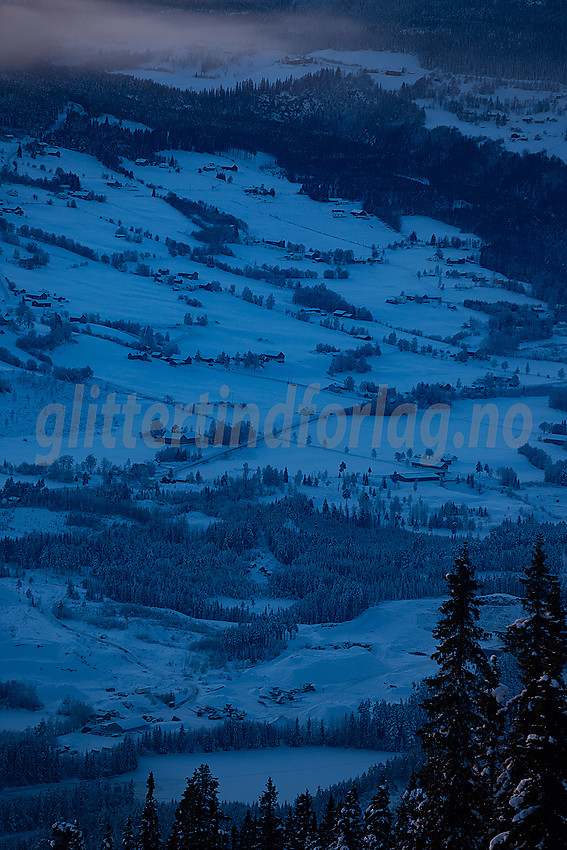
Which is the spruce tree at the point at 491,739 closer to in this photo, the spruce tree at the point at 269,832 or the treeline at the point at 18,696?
the spruce tree at the point at 269,832

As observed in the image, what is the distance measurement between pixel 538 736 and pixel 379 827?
5661 millimetres

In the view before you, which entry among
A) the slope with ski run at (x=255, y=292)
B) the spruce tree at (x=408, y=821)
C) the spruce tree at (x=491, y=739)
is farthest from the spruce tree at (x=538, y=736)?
the slope with ski run at (x=255, y=292)

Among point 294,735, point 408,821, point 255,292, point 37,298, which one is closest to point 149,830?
point 408,821

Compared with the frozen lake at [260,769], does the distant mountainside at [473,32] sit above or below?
above

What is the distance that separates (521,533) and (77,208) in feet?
208

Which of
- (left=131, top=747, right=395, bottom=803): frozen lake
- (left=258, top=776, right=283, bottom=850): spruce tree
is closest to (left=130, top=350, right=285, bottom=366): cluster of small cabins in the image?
(left=131, top=747, right=395, bottom=803): frozen lake

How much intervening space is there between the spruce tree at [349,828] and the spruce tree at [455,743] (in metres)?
3.52

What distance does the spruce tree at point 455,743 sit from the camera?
1258 centimetres

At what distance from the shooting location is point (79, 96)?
123m

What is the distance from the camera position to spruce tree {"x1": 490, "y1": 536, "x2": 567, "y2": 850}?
11.0 m

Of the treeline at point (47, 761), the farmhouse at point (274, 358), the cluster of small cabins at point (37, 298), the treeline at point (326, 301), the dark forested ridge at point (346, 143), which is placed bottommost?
the treeline at point (47, 761)

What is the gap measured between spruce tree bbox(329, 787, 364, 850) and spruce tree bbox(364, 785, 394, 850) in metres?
0.14

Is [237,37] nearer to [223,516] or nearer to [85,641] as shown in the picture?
[223,516]

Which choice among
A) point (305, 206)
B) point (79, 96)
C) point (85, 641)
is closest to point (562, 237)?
point (305, 206)
